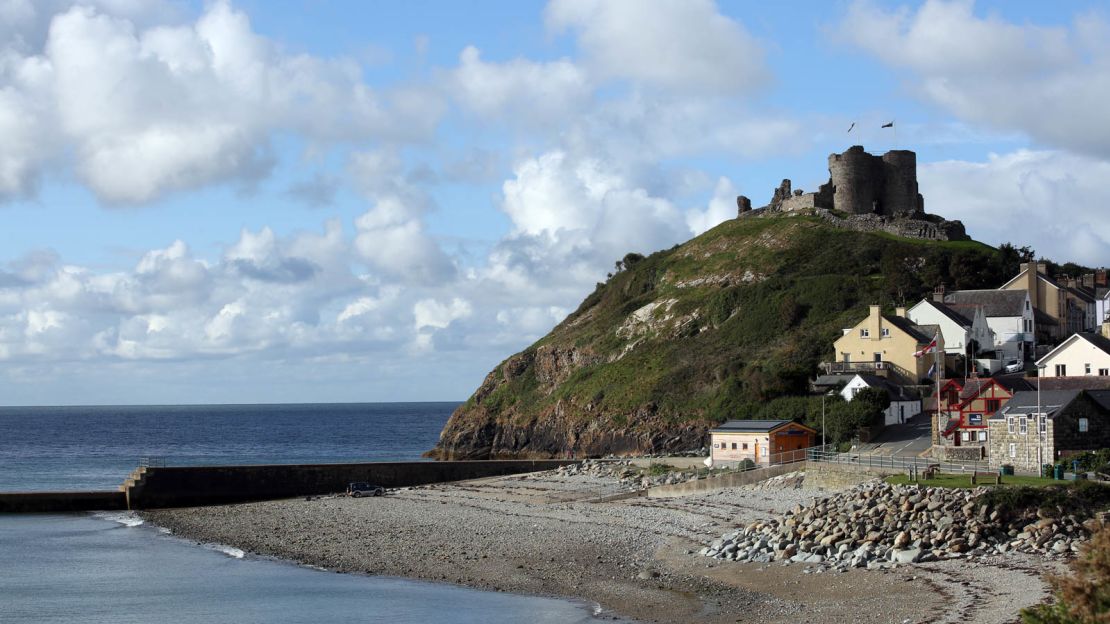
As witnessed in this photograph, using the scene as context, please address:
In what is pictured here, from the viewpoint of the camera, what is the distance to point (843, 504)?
138 ft

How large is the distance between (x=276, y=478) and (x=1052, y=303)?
60.9 m

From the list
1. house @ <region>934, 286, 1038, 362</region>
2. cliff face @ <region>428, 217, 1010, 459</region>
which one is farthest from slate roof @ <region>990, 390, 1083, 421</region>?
house @ <region>934, 286, 1038, 362</region>

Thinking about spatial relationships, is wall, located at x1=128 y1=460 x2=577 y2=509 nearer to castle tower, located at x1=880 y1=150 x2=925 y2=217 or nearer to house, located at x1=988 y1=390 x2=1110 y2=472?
house, located at x1=988 y1=390 x2=1110 y2=472

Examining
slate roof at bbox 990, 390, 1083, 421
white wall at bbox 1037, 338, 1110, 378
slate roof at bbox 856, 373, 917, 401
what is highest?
white wall at bbox 1037, 338, 1110, 378

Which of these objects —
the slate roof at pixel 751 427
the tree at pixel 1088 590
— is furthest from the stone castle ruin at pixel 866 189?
the tree at pixel 1088 590

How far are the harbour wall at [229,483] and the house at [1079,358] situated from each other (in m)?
36.3

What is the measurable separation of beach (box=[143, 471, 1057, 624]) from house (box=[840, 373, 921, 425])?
1815 centimetres

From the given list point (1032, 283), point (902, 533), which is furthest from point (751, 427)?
point (1032, 283)

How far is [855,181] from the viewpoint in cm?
12231

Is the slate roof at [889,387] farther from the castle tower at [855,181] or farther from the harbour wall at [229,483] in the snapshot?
the castle tower at [855,181]

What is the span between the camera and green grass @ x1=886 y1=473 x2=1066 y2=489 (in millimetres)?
42494

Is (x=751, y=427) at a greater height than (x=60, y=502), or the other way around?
(x=751, y=427)

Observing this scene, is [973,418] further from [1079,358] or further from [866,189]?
[866,189]

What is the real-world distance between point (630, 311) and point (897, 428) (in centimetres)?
4693
